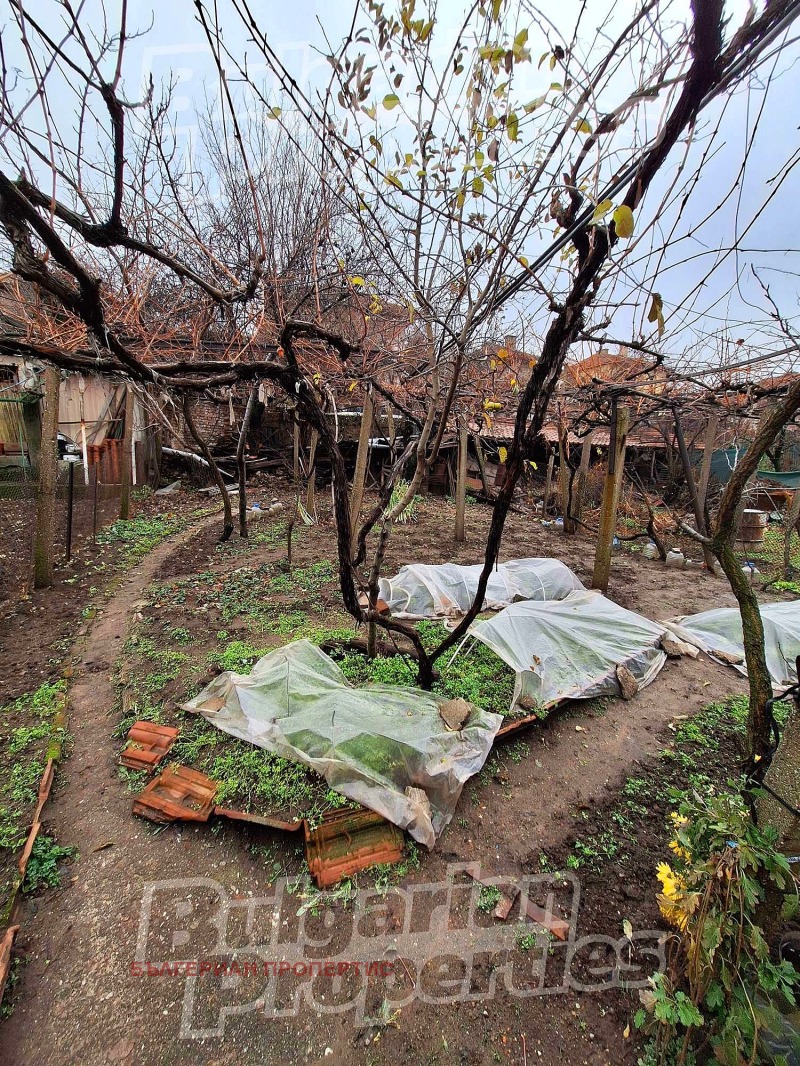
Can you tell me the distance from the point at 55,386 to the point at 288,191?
461 cm

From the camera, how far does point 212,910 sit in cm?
196

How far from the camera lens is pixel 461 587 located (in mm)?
5062

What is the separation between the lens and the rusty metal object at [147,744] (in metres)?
2.65

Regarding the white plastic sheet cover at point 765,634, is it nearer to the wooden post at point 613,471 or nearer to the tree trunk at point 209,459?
the wooden post at point 613,471

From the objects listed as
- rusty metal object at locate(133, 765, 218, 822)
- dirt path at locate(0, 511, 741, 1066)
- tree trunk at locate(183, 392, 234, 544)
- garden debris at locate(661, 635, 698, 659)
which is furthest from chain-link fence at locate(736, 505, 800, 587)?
tree trunk at locate(183, 392, 234, 544)

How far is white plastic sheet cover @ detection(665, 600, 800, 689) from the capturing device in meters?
3.88

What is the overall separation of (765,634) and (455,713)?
3.33 meters

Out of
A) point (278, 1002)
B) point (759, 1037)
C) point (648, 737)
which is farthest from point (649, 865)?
point (278, 1002)

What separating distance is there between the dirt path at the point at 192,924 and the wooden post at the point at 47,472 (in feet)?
7.94

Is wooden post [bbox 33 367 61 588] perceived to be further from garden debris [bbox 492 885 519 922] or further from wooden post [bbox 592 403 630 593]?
wooden post [bbox 592 403 630 593]

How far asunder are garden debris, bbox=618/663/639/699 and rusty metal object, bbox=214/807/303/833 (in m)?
2.72

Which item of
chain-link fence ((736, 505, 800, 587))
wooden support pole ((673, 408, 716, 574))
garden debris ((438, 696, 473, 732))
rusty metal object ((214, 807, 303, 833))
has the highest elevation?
wooden support pole ((673, 408, 716, 574))

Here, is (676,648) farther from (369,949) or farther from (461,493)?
(461,493)

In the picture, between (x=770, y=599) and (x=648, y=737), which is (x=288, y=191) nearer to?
(x=648, y=737)
